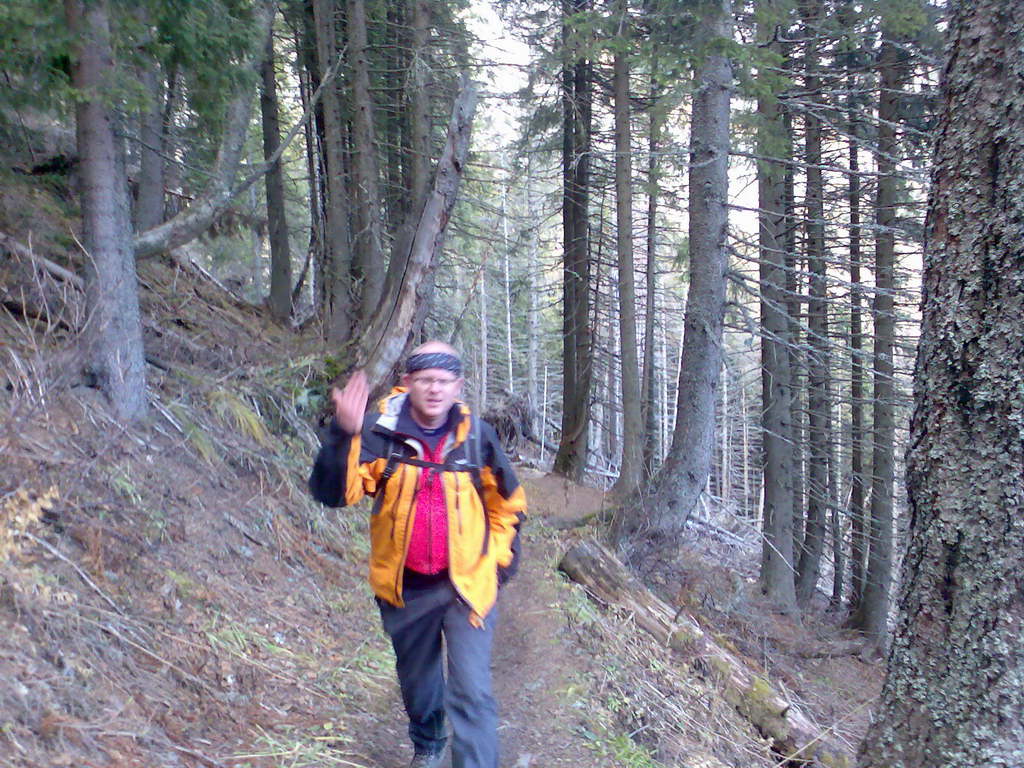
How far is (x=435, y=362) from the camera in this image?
334 cm

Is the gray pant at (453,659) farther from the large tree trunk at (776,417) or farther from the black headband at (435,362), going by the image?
the large tree trunk at (776,417)

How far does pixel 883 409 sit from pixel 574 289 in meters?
5.79

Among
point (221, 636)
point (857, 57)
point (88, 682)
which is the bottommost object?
point (221, 636)

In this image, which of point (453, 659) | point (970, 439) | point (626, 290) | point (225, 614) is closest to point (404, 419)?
point (453, 659)

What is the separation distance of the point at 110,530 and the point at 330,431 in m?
2.49

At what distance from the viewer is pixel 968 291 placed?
3.04 metres

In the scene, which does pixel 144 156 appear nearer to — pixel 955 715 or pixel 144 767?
pixel 144 767

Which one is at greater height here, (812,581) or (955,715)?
(955,715)

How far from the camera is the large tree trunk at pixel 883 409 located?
1238 centimetres

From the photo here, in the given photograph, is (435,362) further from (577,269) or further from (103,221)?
(577,269)

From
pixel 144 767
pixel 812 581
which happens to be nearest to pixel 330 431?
pixel 144 767

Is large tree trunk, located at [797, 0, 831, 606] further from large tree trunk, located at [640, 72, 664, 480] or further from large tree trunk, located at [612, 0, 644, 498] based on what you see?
large tree trunk, located at [612, 0, 644, 498]

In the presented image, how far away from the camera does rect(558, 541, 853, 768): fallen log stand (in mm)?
6625

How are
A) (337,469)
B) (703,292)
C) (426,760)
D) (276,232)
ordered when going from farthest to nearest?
(276,232)
(703,292)
(426,760)
(337,469)
